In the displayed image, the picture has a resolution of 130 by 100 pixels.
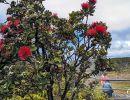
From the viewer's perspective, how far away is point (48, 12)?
948cm

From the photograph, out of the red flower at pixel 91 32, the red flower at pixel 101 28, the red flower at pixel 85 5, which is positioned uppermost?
the red flower at pixel 85 5

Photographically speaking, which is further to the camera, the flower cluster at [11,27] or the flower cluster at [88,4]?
the flower cluster at [88,4]

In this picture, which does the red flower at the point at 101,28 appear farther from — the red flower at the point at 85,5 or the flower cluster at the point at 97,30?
the red flower at the point at 85,5

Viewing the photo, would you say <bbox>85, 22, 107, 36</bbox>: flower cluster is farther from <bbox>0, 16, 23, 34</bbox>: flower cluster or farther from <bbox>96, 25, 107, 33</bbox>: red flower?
<bbox>0, 16, 23, 34</bbox>: flower cluster

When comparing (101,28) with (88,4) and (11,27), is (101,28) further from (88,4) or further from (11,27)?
(11,27)

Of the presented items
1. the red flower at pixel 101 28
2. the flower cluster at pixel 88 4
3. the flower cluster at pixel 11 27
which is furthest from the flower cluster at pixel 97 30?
the flower cluster at pixel 11 27

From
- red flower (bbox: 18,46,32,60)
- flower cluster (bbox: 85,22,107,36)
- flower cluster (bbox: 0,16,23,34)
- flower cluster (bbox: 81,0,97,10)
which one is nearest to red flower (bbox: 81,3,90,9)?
flower cluster (bbox: 81,0,97,10)

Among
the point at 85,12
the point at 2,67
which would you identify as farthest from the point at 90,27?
the point at 2,67

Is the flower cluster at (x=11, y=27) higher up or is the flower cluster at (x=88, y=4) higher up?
the flower cluster at (x=88, y=4)

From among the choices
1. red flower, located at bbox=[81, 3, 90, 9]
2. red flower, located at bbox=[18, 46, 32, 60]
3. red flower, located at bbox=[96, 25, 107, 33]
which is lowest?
red flower, located at bbox=[18, 46, 32, 60]

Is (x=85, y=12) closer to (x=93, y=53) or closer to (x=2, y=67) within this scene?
(x=93, y=53)

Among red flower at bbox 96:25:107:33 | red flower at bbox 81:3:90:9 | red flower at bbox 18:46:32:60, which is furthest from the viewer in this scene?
red flower at bbox 81:3:90:9

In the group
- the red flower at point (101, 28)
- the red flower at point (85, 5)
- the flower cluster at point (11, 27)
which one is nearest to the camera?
the flower cluster at point (11, 27)

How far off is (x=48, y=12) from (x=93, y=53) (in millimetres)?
1314
